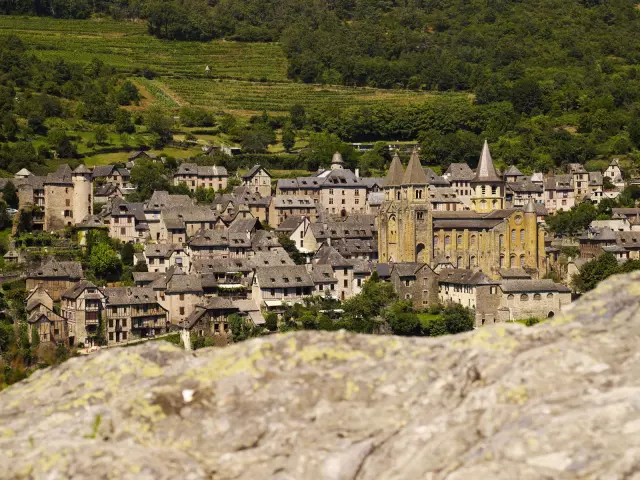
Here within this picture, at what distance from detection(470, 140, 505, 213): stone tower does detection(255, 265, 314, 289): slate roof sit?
70.5 ft

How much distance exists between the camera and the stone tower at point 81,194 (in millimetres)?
109062

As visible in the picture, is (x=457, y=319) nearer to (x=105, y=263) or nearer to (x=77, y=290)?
(x=77, y=290)

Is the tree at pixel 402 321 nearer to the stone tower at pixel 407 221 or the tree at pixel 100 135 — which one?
the stone tower at pixel 407 221

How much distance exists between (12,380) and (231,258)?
257ft

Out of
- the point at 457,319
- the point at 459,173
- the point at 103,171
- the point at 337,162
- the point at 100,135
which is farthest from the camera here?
the point at 100,135

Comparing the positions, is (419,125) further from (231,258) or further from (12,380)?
(12,380)

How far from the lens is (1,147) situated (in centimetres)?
12638

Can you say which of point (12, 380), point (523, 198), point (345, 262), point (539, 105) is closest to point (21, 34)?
point (539, 105)

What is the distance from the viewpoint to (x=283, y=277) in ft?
300

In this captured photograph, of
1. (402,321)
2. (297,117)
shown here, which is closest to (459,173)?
(297,117)

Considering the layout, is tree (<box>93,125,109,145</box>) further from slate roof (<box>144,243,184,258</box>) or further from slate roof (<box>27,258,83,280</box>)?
slate roof (<box>27,258,83,280</box>)

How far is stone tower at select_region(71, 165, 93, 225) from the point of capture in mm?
109062

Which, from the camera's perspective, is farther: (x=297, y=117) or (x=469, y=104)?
(x=469, y=104)

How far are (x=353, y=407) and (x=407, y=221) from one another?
86.1m
